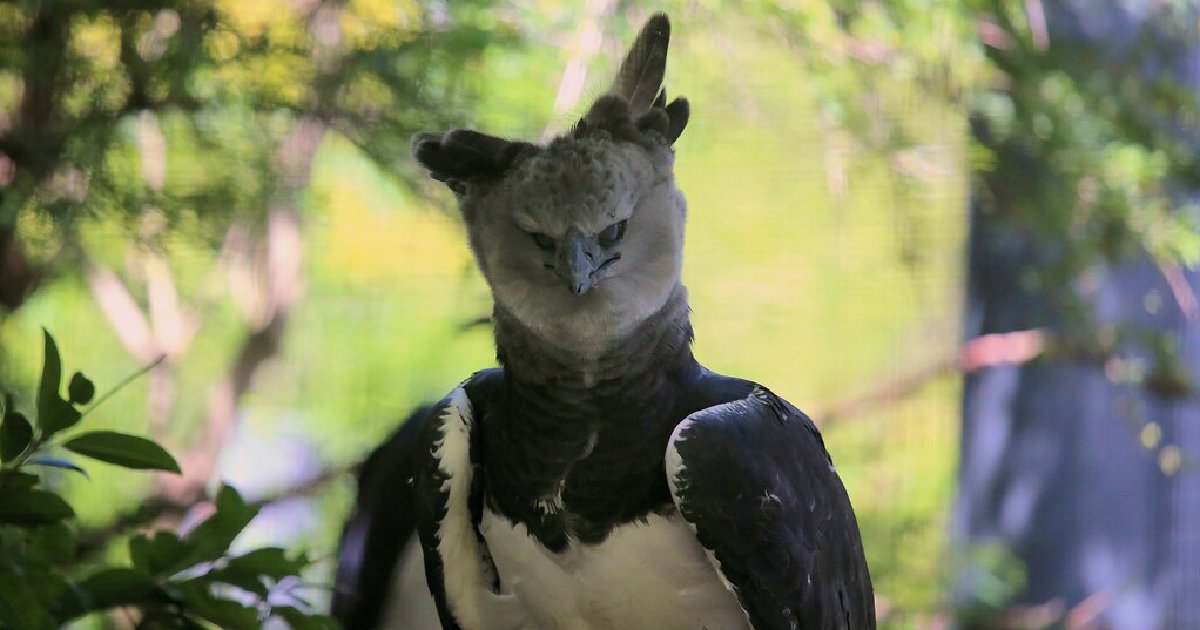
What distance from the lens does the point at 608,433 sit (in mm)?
697

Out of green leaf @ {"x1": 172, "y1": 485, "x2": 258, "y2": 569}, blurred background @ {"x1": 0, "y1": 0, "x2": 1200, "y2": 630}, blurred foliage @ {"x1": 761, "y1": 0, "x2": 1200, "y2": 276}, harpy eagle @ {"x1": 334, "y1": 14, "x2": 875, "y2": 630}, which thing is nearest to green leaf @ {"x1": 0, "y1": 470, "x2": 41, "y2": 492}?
green leaf @ {"x1": 172, "y1": 485, "x2": 258, "y2": 569}

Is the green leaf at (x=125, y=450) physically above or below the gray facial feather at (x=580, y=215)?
below

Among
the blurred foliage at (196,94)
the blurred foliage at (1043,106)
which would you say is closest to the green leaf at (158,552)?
the blurred foliage at (196,94)

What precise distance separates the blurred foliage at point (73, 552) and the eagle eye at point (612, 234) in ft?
0.90

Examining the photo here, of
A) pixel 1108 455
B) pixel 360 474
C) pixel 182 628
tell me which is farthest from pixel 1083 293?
pixel 182 628

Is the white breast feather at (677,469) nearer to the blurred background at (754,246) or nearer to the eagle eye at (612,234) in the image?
the eagle eye at (612,234)

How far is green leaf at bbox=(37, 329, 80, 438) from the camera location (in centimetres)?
61

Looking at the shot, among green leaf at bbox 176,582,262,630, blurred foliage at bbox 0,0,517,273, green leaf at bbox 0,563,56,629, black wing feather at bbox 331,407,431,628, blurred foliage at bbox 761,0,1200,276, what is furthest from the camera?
blurred foliage at bbox 761,0,1200,276

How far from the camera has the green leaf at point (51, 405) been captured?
23.9 inches

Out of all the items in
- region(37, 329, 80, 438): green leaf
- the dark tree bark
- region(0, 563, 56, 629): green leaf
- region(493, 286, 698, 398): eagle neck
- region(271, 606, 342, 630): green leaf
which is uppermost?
region(37, 329, 80, 438): green leaf

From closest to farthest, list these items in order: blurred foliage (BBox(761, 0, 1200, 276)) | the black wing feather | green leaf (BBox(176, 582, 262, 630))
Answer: green leaf (BBox(176, 582, 262, 630)) < the black wing feather < blurred foliage (BBox(761, 0, 1200, 276))

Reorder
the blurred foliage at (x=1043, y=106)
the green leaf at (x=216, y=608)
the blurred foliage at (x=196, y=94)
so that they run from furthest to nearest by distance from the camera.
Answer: the blurred foliage at (x=1043, y=106) < the blurred foliage at (x=196, y=94) < the green leaf at (x=216, y=608)

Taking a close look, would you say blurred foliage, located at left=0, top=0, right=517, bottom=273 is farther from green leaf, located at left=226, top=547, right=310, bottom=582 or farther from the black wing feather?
green leaf, located at left=226, top=547, right=310, bottom=582

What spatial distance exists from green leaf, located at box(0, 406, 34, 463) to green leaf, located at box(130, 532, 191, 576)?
11 centimetres
